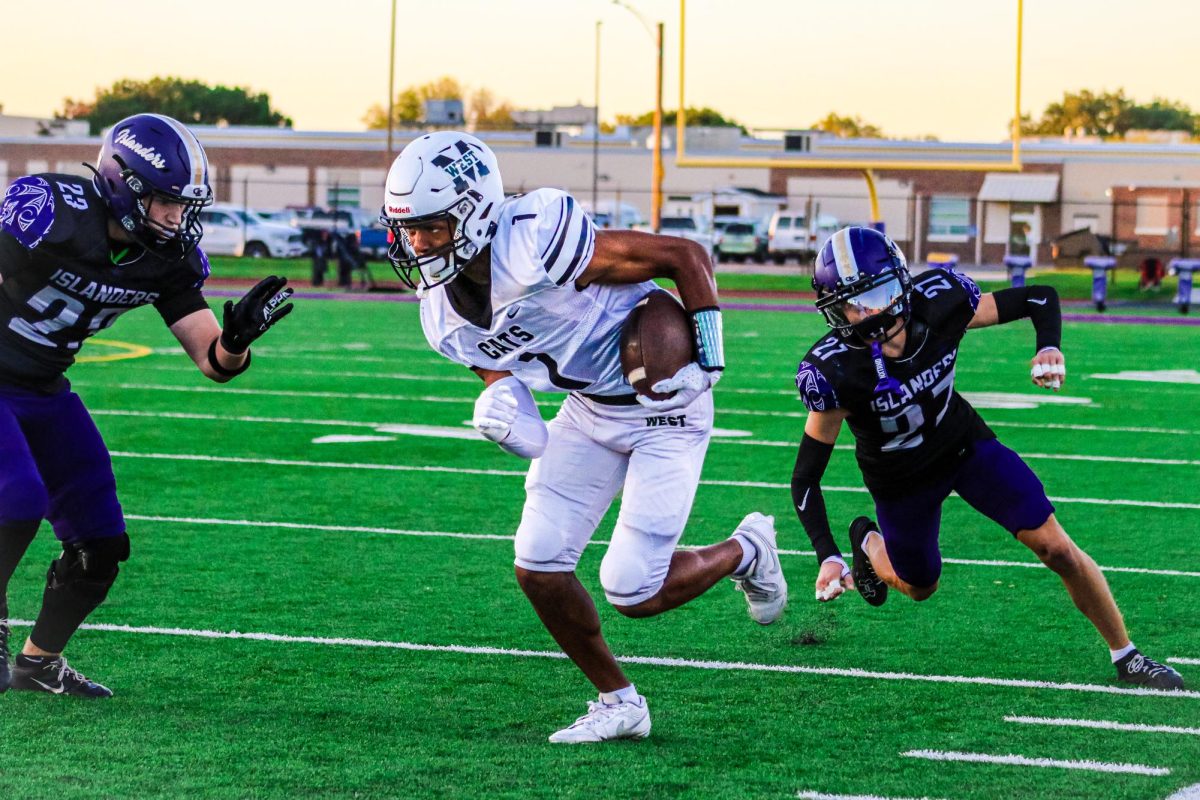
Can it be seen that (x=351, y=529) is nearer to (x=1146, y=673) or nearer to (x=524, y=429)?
(x=524, y=429)

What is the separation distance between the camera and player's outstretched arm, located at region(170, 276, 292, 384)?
16.5ft

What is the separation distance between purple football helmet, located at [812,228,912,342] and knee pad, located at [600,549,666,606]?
39.6 inches

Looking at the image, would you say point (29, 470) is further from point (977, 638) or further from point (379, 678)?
point (977, 638)

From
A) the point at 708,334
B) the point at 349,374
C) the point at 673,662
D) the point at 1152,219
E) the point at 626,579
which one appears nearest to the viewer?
the point at 708,334

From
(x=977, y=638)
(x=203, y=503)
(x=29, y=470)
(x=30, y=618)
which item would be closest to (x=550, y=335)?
(x=29, y=470)

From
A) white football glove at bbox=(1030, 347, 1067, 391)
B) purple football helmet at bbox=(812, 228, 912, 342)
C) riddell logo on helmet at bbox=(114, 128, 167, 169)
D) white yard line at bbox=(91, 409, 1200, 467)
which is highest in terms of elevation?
riddell logo on helmet at bbox=(114, 128, 167, 169)

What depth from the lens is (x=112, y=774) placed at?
4.34 meters

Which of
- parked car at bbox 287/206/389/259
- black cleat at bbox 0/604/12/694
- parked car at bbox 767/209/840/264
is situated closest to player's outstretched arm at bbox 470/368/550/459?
black cleat at bbox 0/604/12/694

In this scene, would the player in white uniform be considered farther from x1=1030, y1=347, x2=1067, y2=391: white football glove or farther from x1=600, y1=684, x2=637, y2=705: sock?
x1=1030, y1=347, x2=1067, y2=391: white football glove

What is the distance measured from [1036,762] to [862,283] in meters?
1.51

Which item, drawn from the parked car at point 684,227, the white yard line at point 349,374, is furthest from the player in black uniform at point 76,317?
the parked car at point 684,227

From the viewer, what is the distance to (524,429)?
4559 mm

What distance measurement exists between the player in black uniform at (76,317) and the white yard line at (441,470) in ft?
15.0

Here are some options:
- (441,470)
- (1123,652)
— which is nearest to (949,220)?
(441,470)
